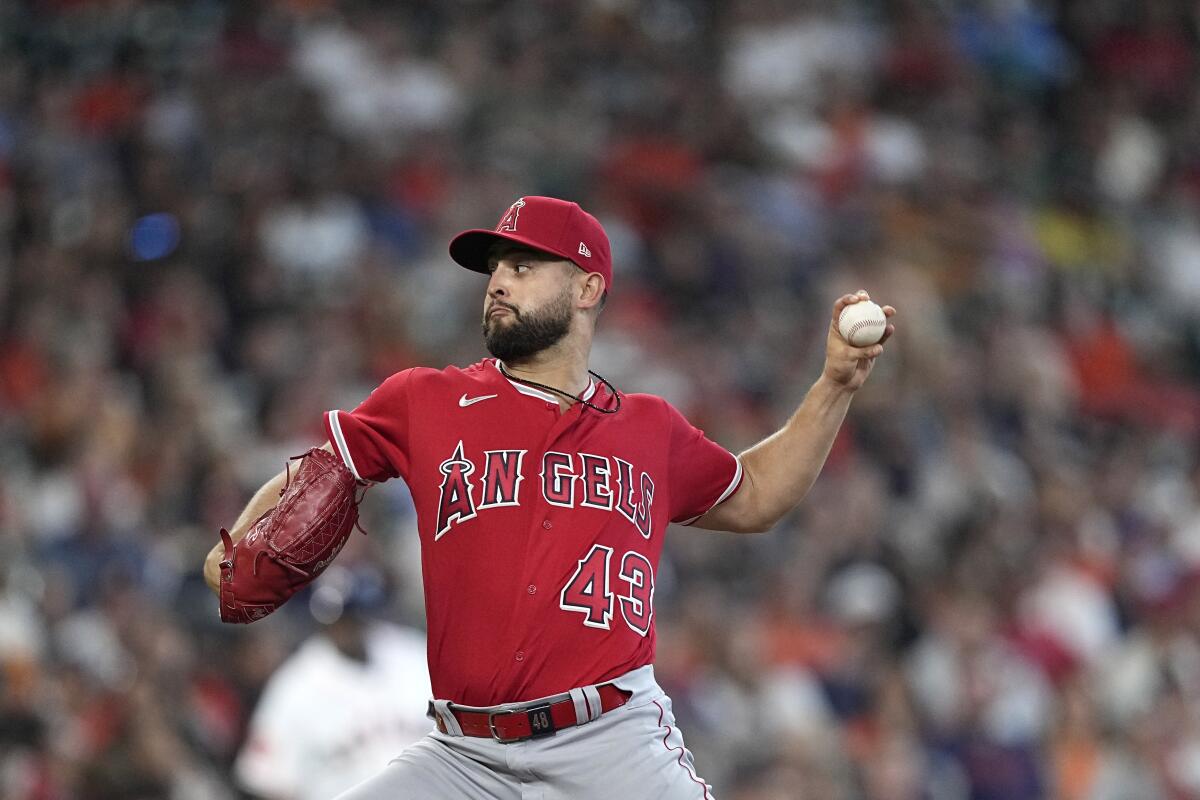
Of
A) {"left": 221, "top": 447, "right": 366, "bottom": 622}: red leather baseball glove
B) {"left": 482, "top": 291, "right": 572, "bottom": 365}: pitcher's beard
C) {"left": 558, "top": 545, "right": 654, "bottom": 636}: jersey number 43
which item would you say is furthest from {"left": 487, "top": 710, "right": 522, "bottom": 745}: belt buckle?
{"left": 482, "top": 291, "right": 572, "bottom": 365}: pitcher's beard

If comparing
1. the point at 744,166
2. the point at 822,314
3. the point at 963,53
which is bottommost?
the point at 822,314

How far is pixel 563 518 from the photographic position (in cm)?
405

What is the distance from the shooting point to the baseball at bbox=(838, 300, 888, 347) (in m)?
4.35

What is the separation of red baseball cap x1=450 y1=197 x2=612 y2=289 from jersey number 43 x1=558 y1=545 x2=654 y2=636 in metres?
0.73

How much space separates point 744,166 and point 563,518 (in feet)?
26.0

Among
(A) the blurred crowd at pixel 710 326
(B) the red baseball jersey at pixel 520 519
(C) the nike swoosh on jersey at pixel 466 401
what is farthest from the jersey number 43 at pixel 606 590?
(A) the blurred crowd at pixel 710 326

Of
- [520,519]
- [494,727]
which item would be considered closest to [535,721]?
[494,727]

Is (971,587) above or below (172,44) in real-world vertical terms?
below

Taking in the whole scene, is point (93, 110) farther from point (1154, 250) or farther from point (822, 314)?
point (1154, 250)

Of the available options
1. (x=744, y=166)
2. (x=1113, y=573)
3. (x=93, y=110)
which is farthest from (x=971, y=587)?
(x=93, y=110)

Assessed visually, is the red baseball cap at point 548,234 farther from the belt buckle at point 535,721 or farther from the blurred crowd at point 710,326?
the blurred crowd at point 710,326

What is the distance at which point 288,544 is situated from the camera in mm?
4004

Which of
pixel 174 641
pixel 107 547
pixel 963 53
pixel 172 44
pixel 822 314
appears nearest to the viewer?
pixel 174 641

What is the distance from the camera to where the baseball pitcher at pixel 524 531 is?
156 inches
